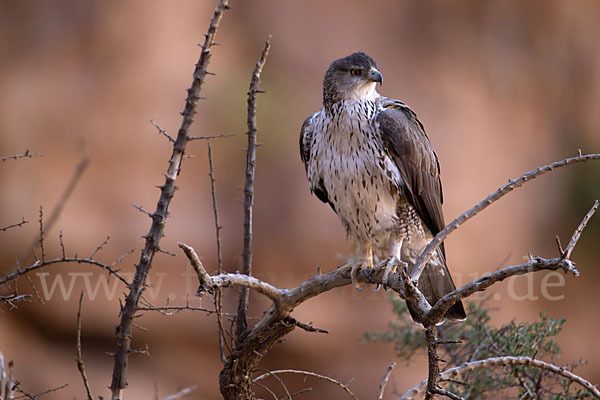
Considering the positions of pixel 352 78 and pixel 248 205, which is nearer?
Answer: pixel 248 205

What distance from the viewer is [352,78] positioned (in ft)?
11.8

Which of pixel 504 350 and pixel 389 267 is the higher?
pixel 389 267

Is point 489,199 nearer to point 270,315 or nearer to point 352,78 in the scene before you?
point 270,315

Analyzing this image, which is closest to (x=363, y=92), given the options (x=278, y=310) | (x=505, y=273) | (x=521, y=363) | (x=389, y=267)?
(x=389, y=267)

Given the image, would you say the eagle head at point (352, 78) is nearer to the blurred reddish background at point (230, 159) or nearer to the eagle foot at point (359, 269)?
the eagle foot at point (359, 269)

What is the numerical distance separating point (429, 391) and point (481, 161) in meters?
7.54

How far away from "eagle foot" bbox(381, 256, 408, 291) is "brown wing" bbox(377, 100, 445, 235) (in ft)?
1.09

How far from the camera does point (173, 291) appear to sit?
25.7 feet

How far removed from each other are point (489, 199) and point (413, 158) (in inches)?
42.3

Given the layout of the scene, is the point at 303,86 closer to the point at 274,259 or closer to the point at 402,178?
the point at 274,259

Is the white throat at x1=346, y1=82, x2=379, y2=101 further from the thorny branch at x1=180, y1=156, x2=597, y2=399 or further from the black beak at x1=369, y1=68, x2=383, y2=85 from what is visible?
the thorny branch at x1=180, y1=156, x2=597, y2=399

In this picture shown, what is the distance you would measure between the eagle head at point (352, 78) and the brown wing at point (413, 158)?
7.5 inches

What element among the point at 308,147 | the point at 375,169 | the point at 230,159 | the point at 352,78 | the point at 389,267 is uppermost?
the point at 230,159

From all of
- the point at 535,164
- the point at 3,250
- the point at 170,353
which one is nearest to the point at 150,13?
the point at 3,250
